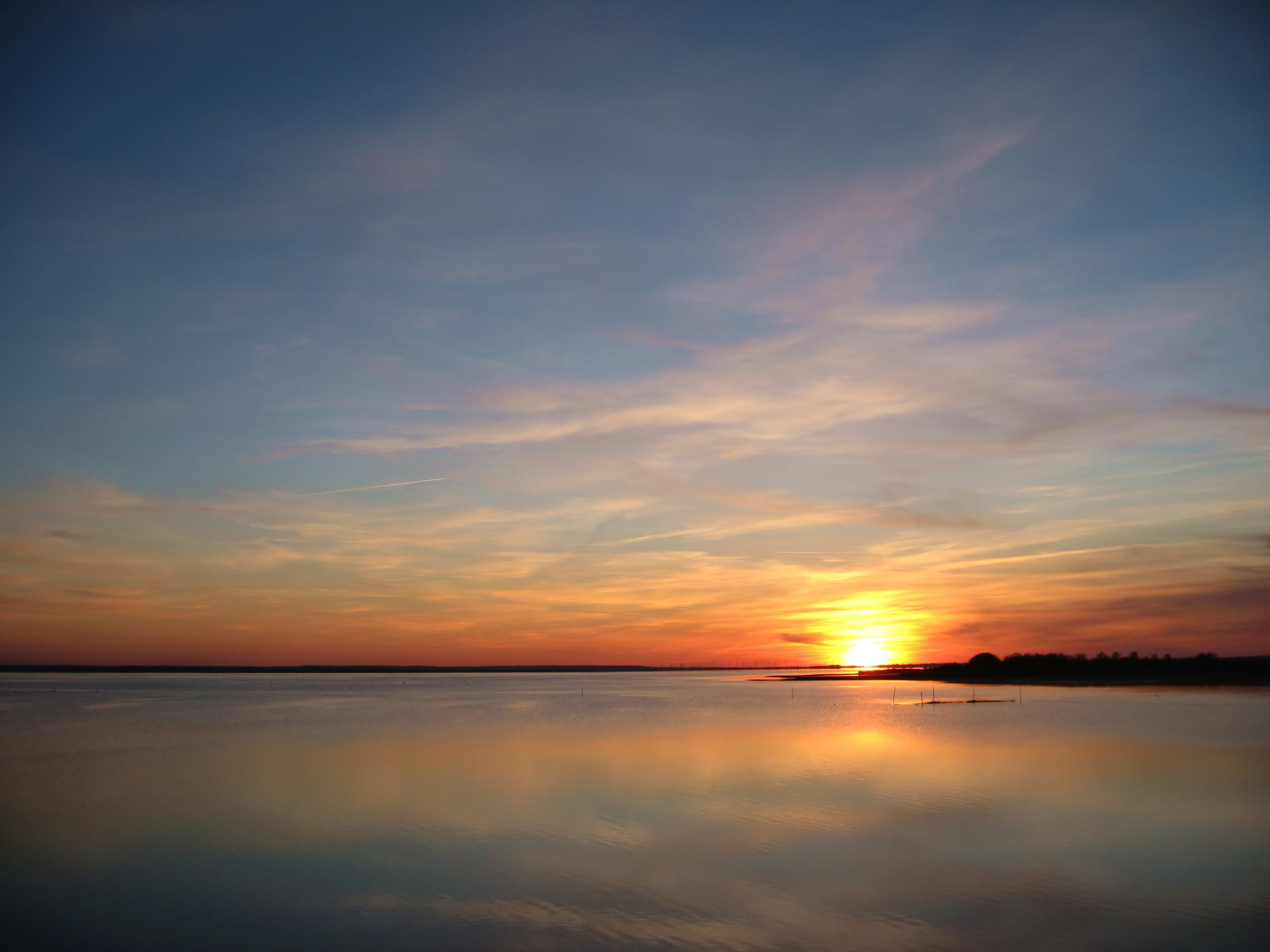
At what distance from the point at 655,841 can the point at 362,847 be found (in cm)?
621

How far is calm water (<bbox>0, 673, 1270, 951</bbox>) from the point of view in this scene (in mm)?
12992

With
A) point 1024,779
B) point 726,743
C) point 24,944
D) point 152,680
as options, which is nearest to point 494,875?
point 24,944

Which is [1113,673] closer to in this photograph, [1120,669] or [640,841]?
[1120,669]

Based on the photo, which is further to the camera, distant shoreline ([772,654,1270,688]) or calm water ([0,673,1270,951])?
distant shoreline ([772,654,1270,688])

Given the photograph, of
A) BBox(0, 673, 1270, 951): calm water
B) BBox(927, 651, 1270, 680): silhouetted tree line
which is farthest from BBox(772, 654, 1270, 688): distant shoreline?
BBox(0, 673, 1270, 951): calm water

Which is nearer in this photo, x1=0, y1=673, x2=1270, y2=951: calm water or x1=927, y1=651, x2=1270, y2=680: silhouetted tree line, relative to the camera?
x1=0, y1=673, x2=1270, y2=951: calm water

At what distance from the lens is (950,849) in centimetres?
1759

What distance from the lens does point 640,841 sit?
18.6 m

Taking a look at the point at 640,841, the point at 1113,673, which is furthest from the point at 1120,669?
the point at 640,841

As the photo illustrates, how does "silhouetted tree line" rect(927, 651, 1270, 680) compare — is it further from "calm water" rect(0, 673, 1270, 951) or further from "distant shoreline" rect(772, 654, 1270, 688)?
"calm water" rect(0, 673, 1270, 951)

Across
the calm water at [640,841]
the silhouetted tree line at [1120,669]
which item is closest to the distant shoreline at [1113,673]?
the silhouetted tree line at [1120,669]

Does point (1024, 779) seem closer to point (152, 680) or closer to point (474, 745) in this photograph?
point (474, 745)

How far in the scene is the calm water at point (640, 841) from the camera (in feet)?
42.6

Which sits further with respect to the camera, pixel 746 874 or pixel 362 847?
pixel 362 847
